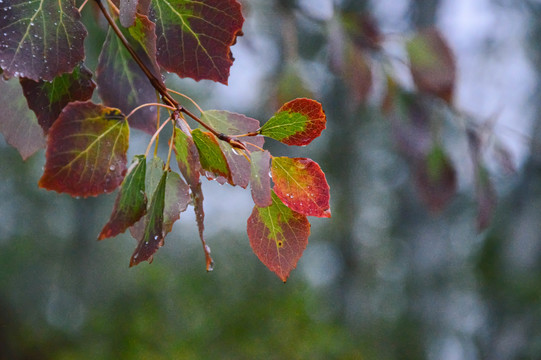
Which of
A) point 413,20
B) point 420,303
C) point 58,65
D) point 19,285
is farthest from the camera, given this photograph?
point 19,285

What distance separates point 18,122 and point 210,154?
219 millimetres

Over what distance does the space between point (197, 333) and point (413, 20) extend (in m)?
3.51

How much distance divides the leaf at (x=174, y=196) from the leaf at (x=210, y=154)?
0.03 meters

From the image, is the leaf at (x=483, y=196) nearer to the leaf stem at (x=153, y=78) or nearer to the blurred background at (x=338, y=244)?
the blurred background at (x=338, y=244)

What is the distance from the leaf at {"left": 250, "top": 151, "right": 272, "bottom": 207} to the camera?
1.20 ft

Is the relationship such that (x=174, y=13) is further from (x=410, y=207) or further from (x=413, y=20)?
(x=410, y=207)

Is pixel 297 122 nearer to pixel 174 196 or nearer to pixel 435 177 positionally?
pixel 174 196

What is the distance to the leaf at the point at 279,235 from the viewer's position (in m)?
0.41

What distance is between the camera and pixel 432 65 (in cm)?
108

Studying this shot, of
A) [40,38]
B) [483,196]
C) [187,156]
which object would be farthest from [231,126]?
[483,196]

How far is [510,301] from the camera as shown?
11.0 feet

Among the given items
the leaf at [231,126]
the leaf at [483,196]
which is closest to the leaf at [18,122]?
the leaf at [231,126]

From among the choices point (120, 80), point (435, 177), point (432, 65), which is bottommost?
point (435, 177)

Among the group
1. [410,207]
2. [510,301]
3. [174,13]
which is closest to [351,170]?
[410,207]
